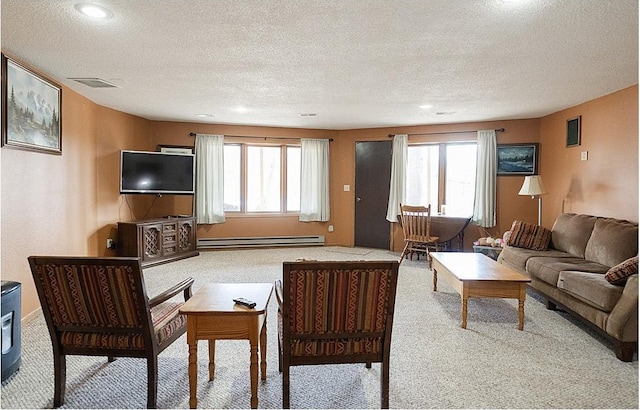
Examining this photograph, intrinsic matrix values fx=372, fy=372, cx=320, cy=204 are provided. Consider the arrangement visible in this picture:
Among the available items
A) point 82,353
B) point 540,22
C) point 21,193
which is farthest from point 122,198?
point 540,22

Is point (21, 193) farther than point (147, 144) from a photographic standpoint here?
No

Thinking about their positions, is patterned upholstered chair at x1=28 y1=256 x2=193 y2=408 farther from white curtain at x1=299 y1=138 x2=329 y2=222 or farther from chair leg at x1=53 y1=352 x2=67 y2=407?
white curtain at x1=299 y1=138 x2=329 y2=222

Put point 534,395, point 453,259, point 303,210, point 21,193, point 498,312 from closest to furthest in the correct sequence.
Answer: point 534,395 < point 21,193 < point 498,312 < point 453,259 < point 303,210

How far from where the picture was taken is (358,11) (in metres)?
2.13

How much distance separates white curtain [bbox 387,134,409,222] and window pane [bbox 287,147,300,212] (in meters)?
1.69

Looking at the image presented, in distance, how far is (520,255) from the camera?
3.96 m

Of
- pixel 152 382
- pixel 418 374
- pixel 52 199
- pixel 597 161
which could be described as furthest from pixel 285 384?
pixel 597 161

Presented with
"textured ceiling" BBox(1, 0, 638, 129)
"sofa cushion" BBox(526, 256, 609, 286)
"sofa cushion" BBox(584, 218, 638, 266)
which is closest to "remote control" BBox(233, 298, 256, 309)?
"textured ceiling" BBox(1, 0, 638, 129)

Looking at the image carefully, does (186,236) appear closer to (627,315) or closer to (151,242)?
(151,242)

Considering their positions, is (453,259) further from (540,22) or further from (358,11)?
(358,11)

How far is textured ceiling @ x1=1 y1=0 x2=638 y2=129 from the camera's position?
2.13 meters

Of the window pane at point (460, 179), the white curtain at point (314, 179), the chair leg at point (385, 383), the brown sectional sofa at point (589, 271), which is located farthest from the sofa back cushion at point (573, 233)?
the white curtain at point (314, 179)

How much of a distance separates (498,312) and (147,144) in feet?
17.9

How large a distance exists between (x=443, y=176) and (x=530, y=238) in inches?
82.1
